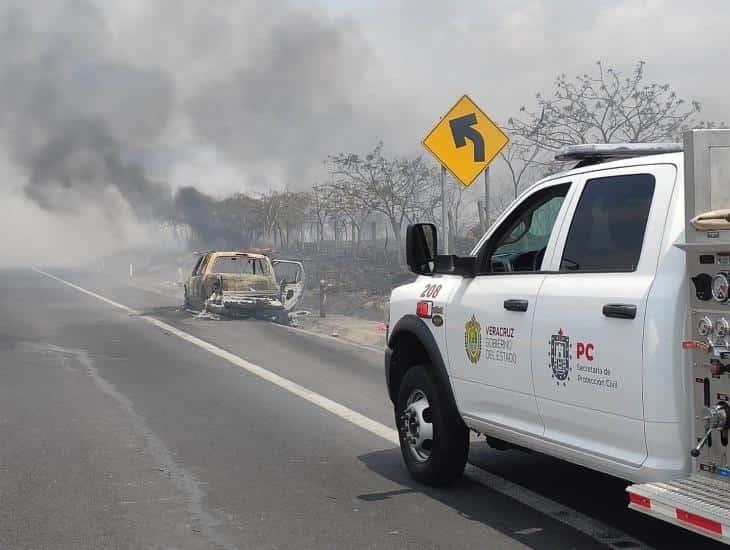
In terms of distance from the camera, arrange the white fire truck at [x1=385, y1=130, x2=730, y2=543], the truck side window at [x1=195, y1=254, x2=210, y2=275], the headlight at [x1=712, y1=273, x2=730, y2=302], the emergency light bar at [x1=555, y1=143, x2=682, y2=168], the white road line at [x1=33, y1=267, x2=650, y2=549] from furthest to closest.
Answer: the truck side window at [x1=195, y1=254, x2=210, y2=275]
the emergency light bar at [x1=555, y1=143, x2=682, y2=168]
the white road line at [x1=33, y1=267, x2=650, y2=549]
the white fire truck at [x1=385, y1=130, x2=730, y2=543]
the headlight at [x1=712, y1=273, x2=730, y2=302]

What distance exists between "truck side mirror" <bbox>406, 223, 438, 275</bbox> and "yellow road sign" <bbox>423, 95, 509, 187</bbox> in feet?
20.4

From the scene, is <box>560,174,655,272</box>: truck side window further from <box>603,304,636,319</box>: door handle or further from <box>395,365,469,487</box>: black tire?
<box>395,365,469,487</box>: black tire

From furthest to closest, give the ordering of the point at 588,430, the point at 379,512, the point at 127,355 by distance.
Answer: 1. the point at 127,355
2. the point at 379,512
3. the point at 588,430

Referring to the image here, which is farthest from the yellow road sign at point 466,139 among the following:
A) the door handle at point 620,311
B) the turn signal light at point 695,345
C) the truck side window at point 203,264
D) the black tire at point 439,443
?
the truck side window at point 203,264

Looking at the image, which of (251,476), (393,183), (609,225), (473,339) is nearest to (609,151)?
(609,225)

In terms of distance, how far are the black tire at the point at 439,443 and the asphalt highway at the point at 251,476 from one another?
0.11 meters

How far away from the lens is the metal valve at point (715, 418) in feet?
11.5

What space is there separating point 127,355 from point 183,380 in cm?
273

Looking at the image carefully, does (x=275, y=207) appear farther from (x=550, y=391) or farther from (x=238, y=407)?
(x=550, y=391)

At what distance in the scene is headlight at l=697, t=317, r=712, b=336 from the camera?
354 centimetres

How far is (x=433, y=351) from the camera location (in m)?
5.47

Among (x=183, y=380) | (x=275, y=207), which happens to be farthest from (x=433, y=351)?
(x=275, y=207)

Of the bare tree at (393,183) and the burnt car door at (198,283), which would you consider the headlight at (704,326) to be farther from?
the bare tree at (393,183)

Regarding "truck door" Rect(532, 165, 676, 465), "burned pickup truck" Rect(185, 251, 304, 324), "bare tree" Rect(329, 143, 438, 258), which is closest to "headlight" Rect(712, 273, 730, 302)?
"truck door" Rect(532, 165, 676, 465)
